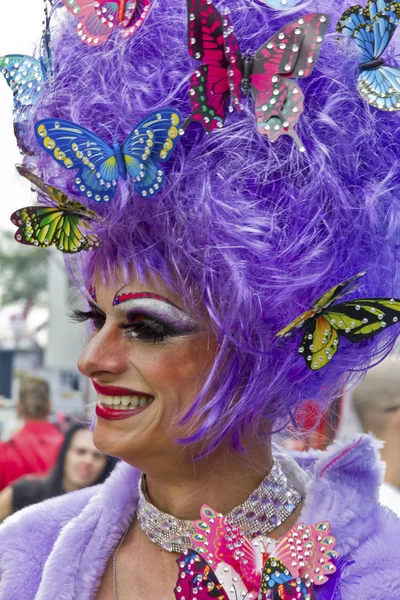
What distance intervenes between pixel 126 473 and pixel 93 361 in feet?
1.46

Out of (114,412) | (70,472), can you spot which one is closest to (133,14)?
(114,412)

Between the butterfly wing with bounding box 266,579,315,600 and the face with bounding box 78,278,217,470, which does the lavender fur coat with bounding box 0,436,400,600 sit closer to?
the butterfly wing with bounding box 266,579,315,600

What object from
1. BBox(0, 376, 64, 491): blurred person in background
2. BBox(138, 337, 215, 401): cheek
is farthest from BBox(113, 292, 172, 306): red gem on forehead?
BBox(0, 376, 64, 491): blurred person in background

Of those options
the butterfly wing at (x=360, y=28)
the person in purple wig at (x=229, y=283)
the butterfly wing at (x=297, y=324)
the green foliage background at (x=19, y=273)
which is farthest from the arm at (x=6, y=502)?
the green foliage background at (x=19, y=273)

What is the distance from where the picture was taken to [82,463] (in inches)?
152

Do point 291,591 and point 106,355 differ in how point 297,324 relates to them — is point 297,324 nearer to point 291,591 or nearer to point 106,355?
point 106,355

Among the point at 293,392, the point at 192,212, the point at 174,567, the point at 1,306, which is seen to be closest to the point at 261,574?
the point at 174,567

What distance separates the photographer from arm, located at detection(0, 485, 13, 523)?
11.7ft

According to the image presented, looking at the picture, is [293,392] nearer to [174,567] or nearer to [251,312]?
[251,312]

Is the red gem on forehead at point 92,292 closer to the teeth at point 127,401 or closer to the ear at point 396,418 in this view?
the teeth at point 127,401

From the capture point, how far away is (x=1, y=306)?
973 inches

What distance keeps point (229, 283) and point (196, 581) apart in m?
0.55

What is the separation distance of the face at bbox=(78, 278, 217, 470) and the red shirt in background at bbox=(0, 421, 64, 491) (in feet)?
8.22

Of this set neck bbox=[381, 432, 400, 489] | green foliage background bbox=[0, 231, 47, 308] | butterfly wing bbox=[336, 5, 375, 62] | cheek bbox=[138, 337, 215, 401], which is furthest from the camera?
green foliage background bbox=[0, 231, 47, 308]
